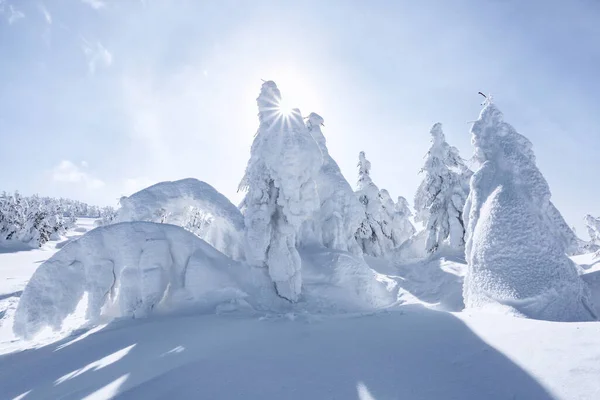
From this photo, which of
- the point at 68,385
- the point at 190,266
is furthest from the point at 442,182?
the point at 68,385

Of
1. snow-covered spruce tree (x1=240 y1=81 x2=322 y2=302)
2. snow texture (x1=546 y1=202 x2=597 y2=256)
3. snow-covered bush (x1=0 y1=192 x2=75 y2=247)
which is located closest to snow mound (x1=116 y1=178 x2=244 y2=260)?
snow-covered spruce tree (x1=240 y1=81 x2=322 y2=302)

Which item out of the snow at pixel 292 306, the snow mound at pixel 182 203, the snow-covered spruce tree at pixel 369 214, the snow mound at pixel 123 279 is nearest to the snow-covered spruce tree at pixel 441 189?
the snow-covered spruce tree at pixel 369 214

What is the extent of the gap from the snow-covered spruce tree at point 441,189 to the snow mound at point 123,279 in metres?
18.0

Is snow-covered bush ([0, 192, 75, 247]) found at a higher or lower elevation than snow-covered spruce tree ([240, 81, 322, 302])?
higher

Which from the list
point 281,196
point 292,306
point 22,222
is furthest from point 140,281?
point 22,222

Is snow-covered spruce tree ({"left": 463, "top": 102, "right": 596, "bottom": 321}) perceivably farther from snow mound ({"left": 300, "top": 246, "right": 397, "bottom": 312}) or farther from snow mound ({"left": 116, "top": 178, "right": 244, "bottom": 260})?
snow mound ({"left": 116, "top": 178, "right": 244, "bottom": 260})

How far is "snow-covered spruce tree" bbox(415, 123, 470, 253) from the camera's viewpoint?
22.9 m

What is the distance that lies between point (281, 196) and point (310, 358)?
275 inches

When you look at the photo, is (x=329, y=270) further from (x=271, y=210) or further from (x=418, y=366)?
(x=418, y=366)

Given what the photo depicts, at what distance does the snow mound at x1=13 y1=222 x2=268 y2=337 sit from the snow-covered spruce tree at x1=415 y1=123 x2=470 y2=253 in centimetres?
1805

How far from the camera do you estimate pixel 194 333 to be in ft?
23.0

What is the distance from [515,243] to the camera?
6633 millimetres

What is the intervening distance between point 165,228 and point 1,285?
19.2m

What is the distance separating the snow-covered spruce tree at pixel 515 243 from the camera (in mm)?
6258
